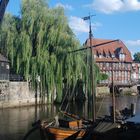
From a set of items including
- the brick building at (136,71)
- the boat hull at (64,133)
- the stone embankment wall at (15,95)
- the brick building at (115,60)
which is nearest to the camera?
the boat hull at (64,133)

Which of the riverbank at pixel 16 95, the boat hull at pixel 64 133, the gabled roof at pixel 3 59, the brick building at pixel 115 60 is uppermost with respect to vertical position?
the brick building at pixel 115 60

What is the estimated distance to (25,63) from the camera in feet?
156

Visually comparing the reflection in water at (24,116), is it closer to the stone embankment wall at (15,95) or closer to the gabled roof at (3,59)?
the stone embankment wall at (15,95)

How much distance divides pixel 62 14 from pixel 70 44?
398 centimetres

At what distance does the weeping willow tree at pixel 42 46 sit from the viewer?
47.6m

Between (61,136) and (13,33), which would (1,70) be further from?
(61,136)

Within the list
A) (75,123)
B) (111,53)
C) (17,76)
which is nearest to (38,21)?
(17,76)

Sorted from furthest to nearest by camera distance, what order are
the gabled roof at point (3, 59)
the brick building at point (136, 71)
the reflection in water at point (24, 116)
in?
the brick building at point (136, 71) → the gabled roof at point (3, 59) → the reflection in water at point (24, 116)

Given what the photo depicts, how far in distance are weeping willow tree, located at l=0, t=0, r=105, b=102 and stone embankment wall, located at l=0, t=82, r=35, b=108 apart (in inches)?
54.6

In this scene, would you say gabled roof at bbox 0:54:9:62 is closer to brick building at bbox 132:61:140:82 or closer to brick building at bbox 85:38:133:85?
brick building at bbox 85:38:133:85

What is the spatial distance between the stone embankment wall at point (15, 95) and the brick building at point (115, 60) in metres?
39.3

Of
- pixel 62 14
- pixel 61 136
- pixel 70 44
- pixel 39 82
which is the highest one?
pixel 62 14

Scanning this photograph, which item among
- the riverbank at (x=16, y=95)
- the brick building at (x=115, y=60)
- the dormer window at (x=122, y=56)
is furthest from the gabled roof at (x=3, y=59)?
the dormer window at (x=122, y=56)

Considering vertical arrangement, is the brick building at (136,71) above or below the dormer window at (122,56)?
below
